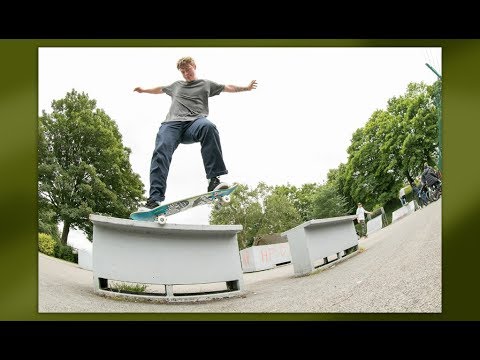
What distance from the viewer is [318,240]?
590 centimetres

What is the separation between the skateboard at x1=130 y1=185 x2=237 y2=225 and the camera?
18.6ft

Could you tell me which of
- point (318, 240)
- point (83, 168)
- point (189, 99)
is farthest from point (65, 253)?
point (318, 240)

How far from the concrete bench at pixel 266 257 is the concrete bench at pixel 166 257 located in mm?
143

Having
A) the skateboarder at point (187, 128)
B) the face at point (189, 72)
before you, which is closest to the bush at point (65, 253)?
the skateboarder at point (187, 128)

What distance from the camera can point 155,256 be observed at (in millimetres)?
5688

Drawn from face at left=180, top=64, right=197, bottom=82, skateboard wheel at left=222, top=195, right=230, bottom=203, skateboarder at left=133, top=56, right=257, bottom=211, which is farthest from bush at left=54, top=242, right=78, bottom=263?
face at left=180, top=64, right=197, bottom=82

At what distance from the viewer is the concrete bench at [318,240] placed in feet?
19.3

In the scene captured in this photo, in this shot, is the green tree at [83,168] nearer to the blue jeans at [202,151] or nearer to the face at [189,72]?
the blue jeans at [202,151]

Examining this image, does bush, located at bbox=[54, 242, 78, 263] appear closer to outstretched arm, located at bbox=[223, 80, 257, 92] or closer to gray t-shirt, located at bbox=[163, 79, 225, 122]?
gray t-shirt, located at bbox=[163, 79, 225, 122]
